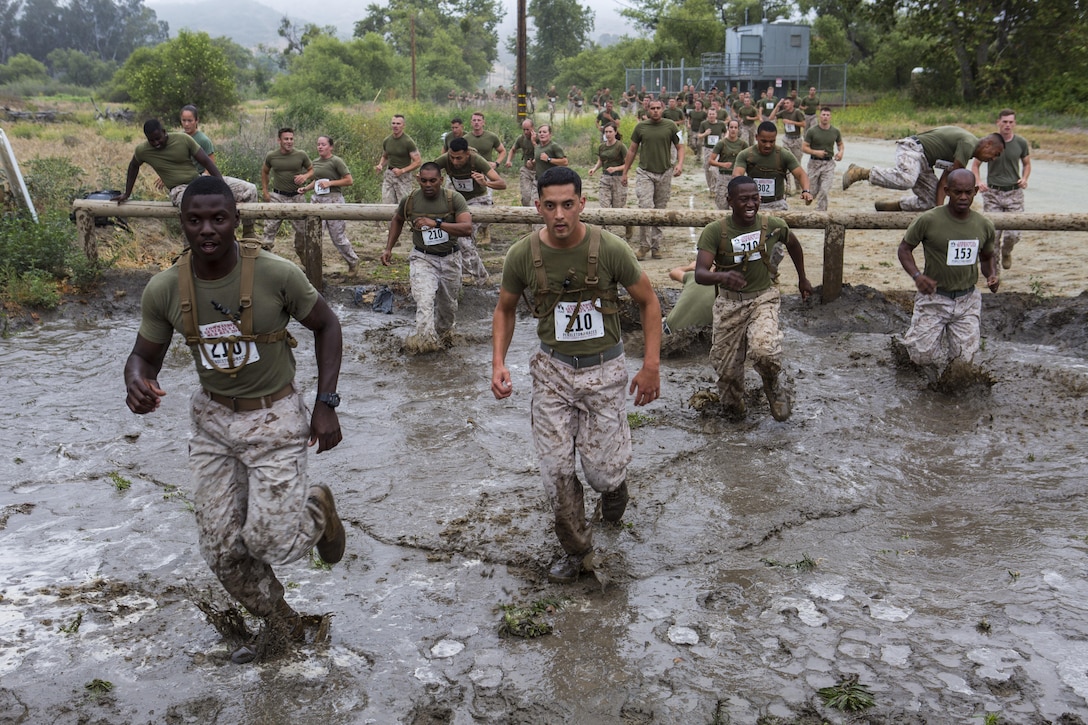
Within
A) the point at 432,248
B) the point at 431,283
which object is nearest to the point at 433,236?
the point at 432,248

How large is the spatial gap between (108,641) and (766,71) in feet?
198

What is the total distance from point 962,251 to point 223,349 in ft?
19.7

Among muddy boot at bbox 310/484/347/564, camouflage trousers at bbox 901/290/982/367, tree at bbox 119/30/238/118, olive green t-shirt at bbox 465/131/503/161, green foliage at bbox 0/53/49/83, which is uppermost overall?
green foliage at bbox 0/53/49/83

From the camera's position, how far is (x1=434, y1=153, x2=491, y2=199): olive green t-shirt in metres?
12.7

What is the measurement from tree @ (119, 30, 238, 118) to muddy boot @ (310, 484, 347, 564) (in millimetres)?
37072

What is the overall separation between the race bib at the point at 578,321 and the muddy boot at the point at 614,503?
935 mm

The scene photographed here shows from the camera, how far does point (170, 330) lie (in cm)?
434

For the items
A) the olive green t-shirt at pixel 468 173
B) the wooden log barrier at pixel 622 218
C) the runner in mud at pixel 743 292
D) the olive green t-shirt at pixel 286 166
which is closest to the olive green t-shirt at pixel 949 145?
the wooden log barrier at pixel 622 218

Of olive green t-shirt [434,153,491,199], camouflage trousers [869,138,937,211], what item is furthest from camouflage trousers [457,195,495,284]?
camouflage trousers [869,138,937,211]

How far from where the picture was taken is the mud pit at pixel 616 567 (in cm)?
431

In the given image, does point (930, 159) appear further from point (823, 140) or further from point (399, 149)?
point (399, 149)

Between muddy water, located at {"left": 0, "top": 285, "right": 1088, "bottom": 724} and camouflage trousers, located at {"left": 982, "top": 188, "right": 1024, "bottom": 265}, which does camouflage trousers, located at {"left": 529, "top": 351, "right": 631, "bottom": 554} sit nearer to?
muddy water, located at {"left": 0, "top": 285, "right": 1088, "bottom": 724}

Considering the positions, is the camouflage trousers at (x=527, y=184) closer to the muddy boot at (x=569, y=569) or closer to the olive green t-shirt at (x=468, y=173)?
the olive green t-shirt at (x=468, y=173)

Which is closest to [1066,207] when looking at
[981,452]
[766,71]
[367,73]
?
[981,452]
